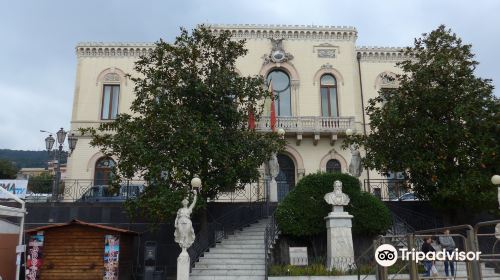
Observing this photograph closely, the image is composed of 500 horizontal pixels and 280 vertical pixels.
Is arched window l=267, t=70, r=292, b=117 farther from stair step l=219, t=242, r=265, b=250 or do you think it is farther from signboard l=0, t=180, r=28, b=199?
signboard l=0, t=180, r=28, b=199

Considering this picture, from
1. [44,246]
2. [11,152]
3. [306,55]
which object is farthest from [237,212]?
[11,152]

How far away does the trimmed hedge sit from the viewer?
46.9 feet

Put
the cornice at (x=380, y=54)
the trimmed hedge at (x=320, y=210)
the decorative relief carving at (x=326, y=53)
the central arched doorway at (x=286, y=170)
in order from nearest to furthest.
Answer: the trimmed hedge at (x=320, y=210)
the central arched doorway at (x=286, y=170)
the decorative relief carving at (x=326, y=53)
the cornice at (x=380, y=54)

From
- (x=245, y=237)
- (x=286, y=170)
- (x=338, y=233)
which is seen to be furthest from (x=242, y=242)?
(x=286, y=170)

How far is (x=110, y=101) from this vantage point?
26.5 metres

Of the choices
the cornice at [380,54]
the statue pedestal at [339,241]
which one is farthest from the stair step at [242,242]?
the cornice at [380,54]

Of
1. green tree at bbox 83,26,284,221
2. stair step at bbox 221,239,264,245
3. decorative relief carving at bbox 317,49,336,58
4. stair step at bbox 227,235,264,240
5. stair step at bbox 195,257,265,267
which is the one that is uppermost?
decorative relief carving at bbox 317,49,336,58

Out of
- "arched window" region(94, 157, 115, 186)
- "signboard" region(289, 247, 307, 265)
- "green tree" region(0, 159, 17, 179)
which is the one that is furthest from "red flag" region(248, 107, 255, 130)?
"green tree" region(0, 159, 17, 179)

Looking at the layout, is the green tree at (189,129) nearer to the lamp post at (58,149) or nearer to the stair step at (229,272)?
the stair step at (229,272)

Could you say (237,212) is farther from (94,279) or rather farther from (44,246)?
(44,246)

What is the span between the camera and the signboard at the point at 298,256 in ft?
44.4

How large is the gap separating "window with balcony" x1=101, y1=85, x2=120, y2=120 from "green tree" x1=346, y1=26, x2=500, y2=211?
16905mm

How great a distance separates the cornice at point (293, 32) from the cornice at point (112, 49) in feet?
19.4

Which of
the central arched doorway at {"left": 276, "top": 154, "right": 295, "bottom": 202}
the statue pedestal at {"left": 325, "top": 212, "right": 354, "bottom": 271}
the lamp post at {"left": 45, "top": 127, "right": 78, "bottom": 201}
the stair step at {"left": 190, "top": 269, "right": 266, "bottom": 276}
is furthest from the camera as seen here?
the central arched doorway at {"left": 276, "top": 154, "right": 295, "bottom": 202}
